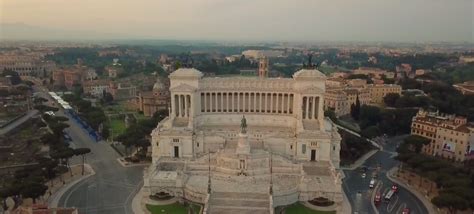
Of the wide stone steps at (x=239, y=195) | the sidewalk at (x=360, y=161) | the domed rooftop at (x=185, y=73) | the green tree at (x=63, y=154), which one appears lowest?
the sidewalk at (x=360, y=161)

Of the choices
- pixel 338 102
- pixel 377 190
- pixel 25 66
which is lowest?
pixel 377 190

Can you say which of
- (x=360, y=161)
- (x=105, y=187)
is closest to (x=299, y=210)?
(x=360, y=161)

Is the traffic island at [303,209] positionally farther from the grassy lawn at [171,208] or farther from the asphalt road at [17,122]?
the asphalt road at [17,122]

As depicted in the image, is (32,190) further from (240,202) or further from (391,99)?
(391,99)

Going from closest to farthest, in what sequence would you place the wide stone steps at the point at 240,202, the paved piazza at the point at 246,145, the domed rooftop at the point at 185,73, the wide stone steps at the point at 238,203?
the wide stone steps at the point at 238,203, the wide stone steps at the point at 240,202, the paved piazza at the point at 246,145, the domed rooftop at the point at 185,73

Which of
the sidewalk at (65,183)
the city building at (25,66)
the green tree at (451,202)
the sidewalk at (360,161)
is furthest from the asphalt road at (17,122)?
the city building at (25,66)

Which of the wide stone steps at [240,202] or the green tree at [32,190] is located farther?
the wide stone steps at [240,202]

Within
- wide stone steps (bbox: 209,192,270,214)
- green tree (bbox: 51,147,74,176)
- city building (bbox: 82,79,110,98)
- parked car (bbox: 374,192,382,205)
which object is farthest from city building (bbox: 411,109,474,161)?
Answer: city building (bbox: 82,79,110,98)

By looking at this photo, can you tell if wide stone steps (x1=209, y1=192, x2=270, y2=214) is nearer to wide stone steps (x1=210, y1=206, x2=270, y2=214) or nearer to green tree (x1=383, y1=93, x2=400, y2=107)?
wide stone steps (x1=210, y1=206, x2=270, y2=214)
